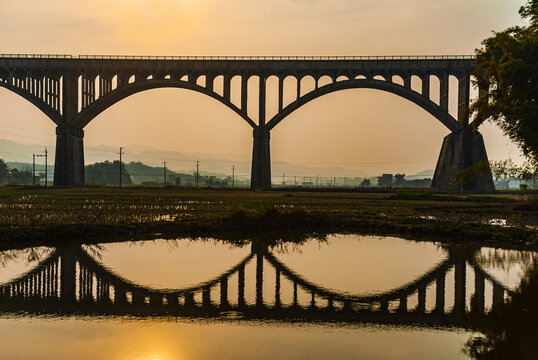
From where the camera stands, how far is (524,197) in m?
30.9

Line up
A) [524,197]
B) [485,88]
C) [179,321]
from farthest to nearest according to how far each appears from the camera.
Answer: [524,197] < [485,88] < [179,321]

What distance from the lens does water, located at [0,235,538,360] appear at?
738 centimetres

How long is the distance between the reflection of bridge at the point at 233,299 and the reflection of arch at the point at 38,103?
159 feet

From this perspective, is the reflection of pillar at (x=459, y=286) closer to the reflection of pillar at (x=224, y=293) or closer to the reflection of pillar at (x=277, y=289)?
the reflection of pillar at (x=277, y=289)

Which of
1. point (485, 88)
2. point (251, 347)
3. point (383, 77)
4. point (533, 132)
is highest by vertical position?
point (383, 77)

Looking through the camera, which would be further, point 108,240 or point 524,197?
point 524,197

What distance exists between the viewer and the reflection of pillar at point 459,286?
32.0 ft

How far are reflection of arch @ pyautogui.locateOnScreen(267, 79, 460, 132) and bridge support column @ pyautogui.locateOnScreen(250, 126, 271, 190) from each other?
54.1 inches

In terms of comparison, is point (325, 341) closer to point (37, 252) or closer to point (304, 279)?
point (304, 279)

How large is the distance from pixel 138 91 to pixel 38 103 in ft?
39.2

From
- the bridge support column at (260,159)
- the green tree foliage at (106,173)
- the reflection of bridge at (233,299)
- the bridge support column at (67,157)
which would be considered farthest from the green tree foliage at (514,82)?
the green tree foliage at (106,173)

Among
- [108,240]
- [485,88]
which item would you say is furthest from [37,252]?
[485,88]

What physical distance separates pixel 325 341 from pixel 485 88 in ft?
84.9

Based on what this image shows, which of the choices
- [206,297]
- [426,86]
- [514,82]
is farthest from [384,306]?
[426,86]
